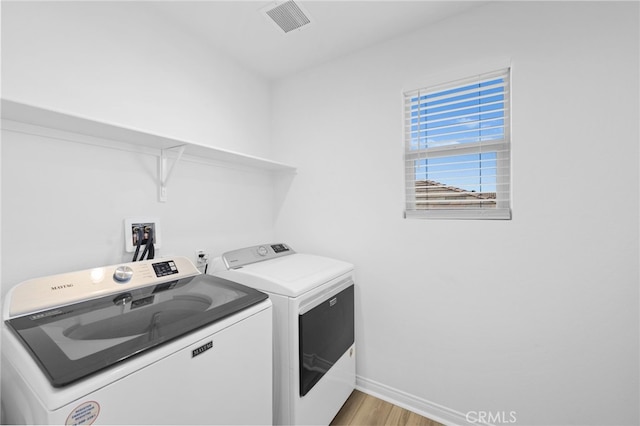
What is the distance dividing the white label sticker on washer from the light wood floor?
1464 mm

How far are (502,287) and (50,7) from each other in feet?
8.77

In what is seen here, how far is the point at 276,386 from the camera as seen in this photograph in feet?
4.84

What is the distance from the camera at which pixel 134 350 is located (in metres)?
0.80

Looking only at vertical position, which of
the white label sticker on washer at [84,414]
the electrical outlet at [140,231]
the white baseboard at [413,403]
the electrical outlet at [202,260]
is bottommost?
the white baseboard at [413,403]

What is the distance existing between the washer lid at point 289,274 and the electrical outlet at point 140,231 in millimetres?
430

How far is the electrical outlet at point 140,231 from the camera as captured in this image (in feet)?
4.80

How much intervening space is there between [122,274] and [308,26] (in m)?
1.78

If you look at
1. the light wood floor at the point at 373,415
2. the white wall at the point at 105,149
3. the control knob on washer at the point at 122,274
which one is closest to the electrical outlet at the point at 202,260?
the white wall at the point at 105,149

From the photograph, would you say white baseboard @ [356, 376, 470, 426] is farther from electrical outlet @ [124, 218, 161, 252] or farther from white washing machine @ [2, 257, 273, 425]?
electrical outlet @ [124, 218, 161, 252]

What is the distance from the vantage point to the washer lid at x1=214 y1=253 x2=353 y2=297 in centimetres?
144

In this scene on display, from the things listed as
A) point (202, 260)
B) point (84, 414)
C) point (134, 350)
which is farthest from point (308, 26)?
point (84, 414)

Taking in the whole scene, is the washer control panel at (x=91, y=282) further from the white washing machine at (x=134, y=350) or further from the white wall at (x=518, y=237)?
the white wall at (x=518, y=237)

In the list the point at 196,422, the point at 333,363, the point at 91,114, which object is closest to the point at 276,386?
the point at 333,363

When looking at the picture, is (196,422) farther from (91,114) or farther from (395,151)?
(395,151)
